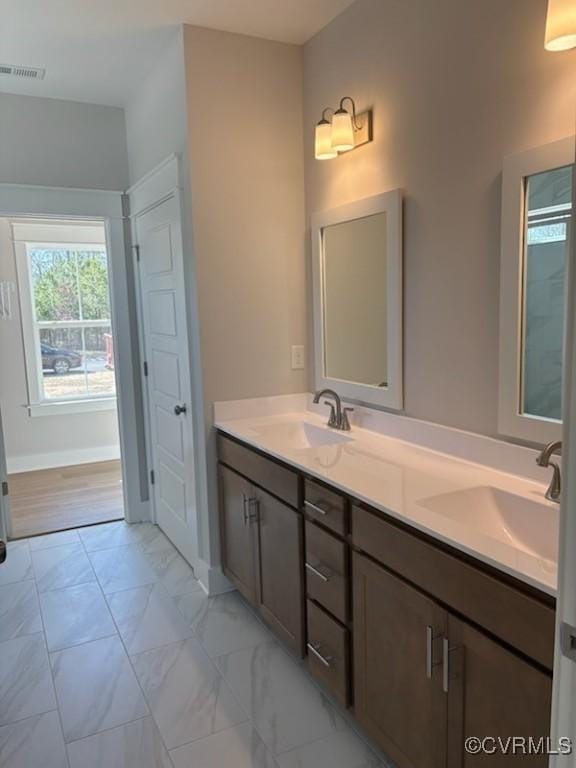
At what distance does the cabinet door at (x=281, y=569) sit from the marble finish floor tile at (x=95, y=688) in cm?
59

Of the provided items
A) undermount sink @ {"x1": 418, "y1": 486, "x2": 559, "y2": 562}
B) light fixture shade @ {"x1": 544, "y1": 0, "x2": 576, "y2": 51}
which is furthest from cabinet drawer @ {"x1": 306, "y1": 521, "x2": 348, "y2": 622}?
light fixture shade @ {"x1": 544, "y1": 0, "x2": 576, "y2": 51}

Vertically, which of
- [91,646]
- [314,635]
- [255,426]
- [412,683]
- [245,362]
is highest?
[245,362]

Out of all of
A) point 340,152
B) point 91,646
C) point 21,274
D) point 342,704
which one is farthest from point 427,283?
point 21,274

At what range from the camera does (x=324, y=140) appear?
252 cm

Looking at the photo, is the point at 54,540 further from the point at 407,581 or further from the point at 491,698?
the point at 491,698

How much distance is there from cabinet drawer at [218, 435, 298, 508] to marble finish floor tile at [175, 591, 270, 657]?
0.71 metres

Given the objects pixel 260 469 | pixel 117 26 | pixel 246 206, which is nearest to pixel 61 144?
pixel 117 26

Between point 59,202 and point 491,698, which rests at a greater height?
point 59,202

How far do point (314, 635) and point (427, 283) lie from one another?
1371 millimetres

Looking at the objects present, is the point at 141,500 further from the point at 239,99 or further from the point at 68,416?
the point at 239,99

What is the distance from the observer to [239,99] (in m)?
2.77

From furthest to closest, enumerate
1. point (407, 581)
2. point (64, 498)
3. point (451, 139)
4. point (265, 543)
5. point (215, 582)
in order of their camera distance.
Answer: point (64, 498)
point (215, 582)
point (265, 543)
point (451, 139)
point (407, 581)

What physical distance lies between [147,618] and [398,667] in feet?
5.01

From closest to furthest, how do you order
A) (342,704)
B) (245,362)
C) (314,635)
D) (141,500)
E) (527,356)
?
(527,356), (342,704), (314,635), (245,362), (141,500)
